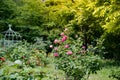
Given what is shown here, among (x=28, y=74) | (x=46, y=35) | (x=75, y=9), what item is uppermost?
(x=28, y=74)

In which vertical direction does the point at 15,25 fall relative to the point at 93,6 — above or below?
below

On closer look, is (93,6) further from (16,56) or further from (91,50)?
(91,50)

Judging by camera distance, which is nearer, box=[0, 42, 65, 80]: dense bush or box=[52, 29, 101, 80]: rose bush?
box=[0, 42, 65, 80]: dense bush

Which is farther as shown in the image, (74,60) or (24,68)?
(74,60)

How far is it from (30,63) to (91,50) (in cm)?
363

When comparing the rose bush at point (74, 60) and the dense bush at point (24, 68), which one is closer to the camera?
the dense bush at point (24, 68)

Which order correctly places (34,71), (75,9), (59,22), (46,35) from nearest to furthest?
(34,71)
(75,9)
(59,22)
(46,35)

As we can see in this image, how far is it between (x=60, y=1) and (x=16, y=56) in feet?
27.9

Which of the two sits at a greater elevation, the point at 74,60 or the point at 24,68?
the point at 24,68

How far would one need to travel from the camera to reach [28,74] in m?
3.05

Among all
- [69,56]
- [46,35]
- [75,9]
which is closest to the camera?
[69,56]

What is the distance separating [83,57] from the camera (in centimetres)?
717

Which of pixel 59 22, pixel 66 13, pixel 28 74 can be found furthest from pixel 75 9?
pixel 28 74

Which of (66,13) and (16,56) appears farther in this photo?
(66,13)
